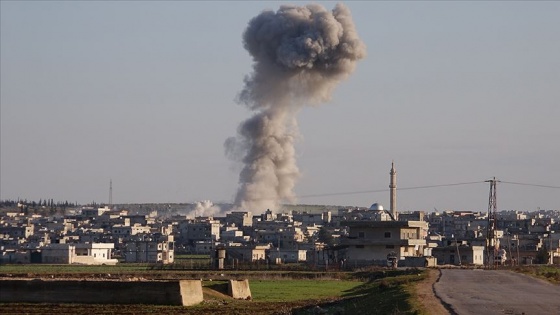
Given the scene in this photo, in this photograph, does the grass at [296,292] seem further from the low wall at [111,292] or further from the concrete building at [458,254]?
the concrete building at [458,254]

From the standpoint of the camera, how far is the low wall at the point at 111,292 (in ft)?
131

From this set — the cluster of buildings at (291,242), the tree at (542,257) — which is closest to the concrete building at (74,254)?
the cluster of buildings at (291,242)

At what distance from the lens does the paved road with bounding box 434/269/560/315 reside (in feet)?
98.8

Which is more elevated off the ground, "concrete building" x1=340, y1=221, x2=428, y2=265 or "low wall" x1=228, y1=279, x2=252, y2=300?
"concrete building" x1=340, y1=221, x2=428, y2=265

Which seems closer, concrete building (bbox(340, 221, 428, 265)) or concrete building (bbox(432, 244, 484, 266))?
concrete building (bbox(340, 221, 428, 265))

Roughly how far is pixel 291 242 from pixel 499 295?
123 metres

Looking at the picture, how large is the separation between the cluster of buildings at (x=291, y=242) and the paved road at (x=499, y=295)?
38494 mm

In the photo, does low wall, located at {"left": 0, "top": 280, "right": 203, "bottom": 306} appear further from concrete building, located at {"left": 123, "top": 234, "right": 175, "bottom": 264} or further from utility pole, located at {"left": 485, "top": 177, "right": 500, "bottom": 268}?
concrete building, located at {"left": 123, "top": 234, "right": 175, "bottom": 264}

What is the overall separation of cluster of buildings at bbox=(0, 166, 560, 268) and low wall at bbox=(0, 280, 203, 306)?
45990 millimetres

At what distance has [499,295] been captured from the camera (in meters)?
36.4

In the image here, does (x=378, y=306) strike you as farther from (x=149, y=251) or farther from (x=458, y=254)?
(x=149, y=251)

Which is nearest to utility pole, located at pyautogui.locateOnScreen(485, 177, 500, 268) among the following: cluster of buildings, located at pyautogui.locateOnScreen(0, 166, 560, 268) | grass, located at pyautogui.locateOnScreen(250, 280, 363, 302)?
cluster of buildings, located at pyautogui.locateOnScreen(0, 166, 560, 268)

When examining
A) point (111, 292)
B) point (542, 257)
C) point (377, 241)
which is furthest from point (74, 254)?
point (111, 292)

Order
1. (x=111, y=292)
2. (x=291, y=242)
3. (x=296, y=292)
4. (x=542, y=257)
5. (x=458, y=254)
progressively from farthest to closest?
(x=291, y=242) < (x=542, y=257) < (x=458, y=254) < (x=296, y=292) < (x=111, y=292)
